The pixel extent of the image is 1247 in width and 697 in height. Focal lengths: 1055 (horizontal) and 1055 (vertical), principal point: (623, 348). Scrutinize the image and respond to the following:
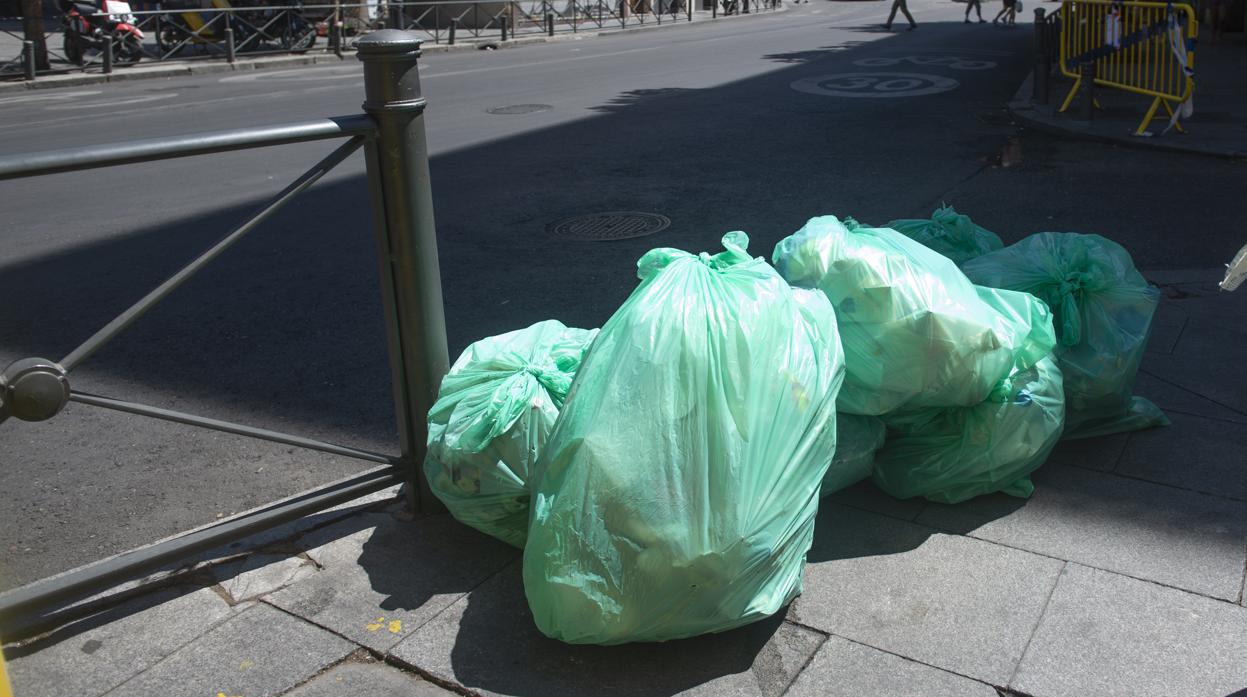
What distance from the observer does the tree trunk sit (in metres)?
17.4

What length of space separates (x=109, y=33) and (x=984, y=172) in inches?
668

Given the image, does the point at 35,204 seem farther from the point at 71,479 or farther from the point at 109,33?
the point at 109,33

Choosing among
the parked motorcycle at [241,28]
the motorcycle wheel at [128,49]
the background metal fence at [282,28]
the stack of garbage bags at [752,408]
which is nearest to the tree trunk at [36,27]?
the background metal fence at [282,28]

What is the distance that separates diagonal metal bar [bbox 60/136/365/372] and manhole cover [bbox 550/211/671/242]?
4.06 m

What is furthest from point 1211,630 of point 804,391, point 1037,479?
point 804,391

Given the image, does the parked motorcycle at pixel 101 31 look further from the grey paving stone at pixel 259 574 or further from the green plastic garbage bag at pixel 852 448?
the green plastic garbage bag at pixel 852 448

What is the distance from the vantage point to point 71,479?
12.7ft

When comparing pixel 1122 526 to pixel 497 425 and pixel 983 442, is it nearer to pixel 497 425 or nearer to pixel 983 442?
pixel 983 442

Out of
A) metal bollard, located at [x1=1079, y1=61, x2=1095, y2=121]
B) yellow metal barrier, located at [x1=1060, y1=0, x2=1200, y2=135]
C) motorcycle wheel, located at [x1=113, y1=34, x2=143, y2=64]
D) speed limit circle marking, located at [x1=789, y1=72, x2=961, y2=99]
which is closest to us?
yellow metal barrier, located at [x1=1060, y1=0, x2=1200, y2=135]

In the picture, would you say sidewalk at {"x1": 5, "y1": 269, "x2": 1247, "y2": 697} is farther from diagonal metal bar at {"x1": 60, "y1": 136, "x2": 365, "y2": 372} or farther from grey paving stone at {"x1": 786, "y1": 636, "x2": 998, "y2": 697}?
diagonal metal bar at {"x1": 60, "y1": 136, "x2": 365, "y2": 372}

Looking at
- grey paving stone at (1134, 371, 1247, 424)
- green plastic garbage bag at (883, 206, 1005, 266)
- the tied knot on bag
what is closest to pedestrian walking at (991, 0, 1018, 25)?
grey paving stone at (1134, 371, 1247, 424)

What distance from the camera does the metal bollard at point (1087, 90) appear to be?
35.0ft

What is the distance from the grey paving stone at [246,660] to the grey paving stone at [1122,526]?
5.79 feet

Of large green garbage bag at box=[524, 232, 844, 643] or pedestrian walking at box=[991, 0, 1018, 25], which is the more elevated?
large green garbage bag at box=[524, 232, 844, 643]
